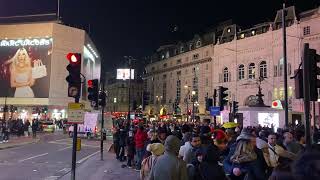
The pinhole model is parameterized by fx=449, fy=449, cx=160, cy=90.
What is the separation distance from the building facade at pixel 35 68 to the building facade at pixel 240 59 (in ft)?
82.1

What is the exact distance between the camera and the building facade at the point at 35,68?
278 feet

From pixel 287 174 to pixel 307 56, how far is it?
450cm

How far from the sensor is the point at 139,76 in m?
142

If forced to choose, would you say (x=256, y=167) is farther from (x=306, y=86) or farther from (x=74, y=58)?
(x=74, y=58)

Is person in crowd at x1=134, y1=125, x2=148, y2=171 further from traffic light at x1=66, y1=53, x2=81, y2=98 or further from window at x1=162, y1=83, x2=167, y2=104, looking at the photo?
window at x1=162, y1=83, x2=167, y2=104

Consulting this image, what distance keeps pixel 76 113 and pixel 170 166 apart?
740 cm

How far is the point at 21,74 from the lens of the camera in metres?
85.4

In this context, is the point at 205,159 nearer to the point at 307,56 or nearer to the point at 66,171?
the point at 307,56

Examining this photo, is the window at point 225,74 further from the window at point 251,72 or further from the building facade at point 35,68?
the building facade at point 35,68

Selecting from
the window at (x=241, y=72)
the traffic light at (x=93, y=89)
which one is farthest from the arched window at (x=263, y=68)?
the traffic light at (x=93, y=89)

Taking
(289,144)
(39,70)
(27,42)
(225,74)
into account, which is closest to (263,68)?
(225,74)

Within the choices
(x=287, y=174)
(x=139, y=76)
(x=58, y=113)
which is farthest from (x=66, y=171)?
(x=139, y=76)

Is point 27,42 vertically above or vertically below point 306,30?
above

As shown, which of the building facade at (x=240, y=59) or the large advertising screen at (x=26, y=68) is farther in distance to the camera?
the large advertising screen at (x=26, y=68)
